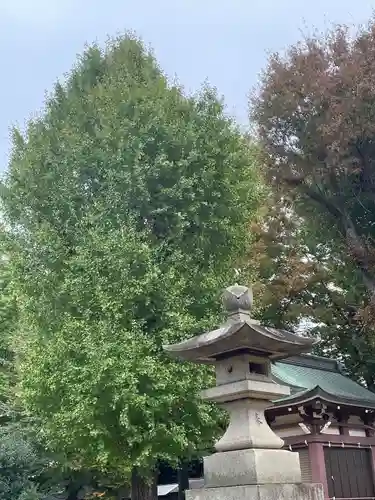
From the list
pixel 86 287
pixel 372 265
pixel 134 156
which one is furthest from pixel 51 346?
pixel 372 265

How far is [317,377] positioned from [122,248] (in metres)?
7.89

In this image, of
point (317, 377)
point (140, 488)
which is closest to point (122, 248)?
point (140, 488)

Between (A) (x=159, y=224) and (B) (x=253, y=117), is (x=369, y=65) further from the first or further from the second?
(A) (x=159, y=224)

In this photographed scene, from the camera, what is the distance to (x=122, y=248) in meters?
11.7

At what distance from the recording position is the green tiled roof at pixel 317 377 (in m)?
14.7

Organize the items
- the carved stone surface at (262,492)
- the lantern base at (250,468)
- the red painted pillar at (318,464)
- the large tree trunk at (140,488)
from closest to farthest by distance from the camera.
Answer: the carved stone surface at (262,492), the lantern base at (250,468), the large tree trunk at (140,488), the red painted pillar at (318,464)

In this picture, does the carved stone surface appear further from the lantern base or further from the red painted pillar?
the red painted pillar

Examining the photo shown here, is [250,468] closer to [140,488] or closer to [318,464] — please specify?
[140,488]

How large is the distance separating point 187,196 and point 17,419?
33.7 feet

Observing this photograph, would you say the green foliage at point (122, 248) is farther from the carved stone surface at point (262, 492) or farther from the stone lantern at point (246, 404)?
the carved stone surface at point (262, 492)

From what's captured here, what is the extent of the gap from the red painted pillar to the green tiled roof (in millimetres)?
1307

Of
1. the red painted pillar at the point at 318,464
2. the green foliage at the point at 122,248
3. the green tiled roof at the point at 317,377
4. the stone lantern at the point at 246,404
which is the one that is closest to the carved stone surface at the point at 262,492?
the stone lantern at the point at 246,404

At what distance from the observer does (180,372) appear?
38.1 feet

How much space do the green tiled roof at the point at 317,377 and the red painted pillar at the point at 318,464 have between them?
4.29 ft
